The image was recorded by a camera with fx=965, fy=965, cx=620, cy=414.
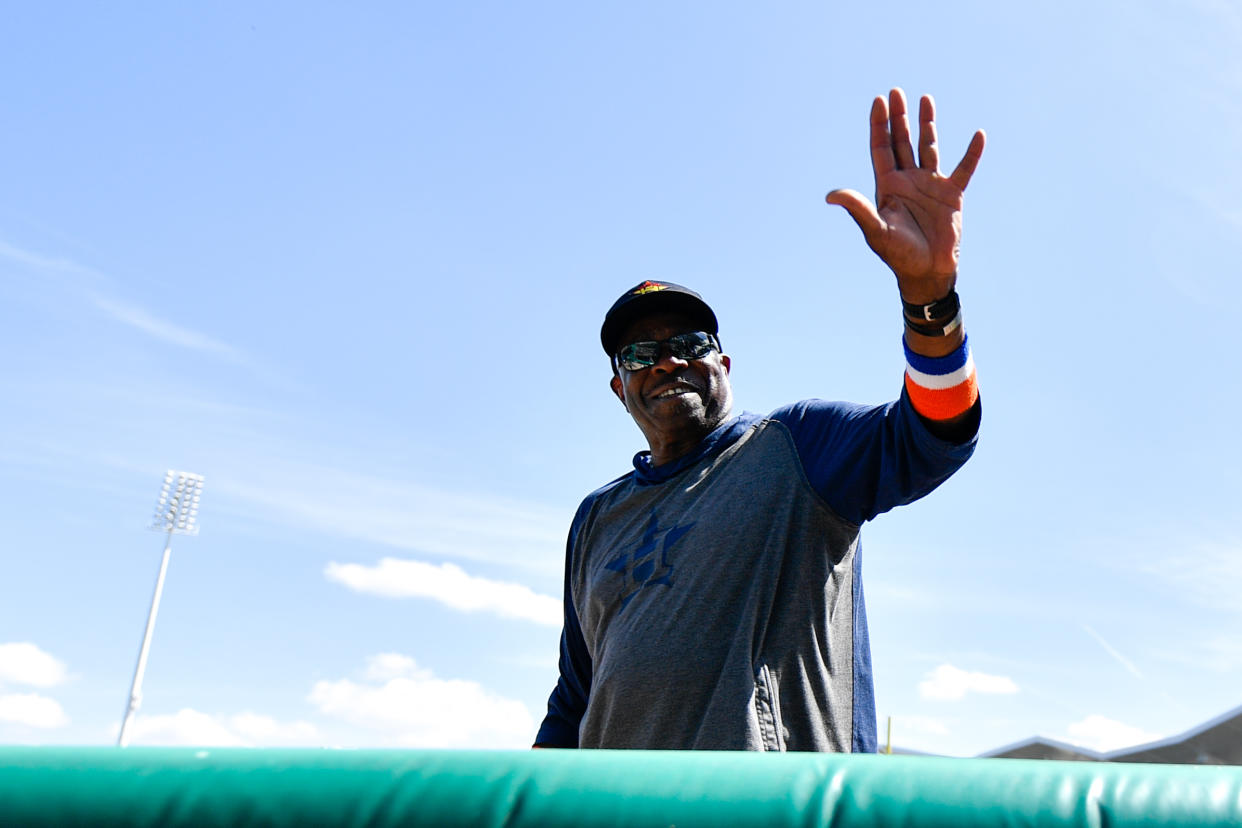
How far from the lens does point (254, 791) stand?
0.95 meters

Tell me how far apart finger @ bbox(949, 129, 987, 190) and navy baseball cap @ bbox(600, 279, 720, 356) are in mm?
1003

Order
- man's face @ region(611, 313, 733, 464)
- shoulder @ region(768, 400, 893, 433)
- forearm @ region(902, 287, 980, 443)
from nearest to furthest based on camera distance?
forearm @ region(902, 287, 980, 443) < shoulder @ region(768, 400, 893, 433) < man's face @ region(611, 313, 733, 464)

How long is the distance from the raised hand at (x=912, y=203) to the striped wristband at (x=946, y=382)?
13 centimetres

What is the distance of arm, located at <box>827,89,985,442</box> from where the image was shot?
6.90 ft

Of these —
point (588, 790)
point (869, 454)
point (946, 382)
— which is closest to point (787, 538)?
point (869, 454)

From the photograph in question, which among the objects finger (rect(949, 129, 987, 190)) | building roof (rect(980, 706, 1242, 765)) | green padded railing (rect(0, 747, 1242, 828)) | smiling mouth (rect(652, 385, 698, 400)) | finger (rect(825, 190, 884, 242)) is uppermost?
finger (rect(949, 129, 987, 190))

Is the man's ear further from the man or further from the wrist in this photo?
the wrist

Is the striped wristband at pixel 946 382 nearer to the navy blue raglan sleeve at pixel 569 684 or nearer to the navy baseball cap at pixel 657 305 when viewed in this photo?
the navy baseball cap at pixel 657 305

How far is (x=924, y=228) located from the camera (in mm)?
2160

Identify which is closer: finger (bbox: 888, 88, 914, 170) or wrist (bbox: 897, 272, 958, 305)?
wrist (bbox: 897, 272, 958, 305)

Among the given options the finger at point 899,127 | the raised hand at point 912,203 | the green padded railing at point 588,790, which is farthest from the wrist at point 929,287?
the green padded railing at point 588,790

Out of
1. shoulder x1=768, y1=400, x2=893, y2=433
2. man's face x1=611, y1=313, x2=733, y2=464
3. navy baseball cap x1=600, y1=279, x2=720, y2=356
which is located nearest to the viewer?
shoulder x1=768, y1=400, x2=893, y2=433

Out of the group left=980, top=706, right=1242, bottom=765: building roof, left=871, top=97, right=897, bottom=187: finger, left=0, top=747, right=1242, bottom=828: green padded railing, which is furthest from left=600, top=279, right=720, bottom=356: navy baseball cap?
left=980, top=706, right=1242, bottom=765: building roof

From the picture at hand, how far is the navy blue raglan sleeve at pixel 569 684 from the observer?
2969 millimetres
